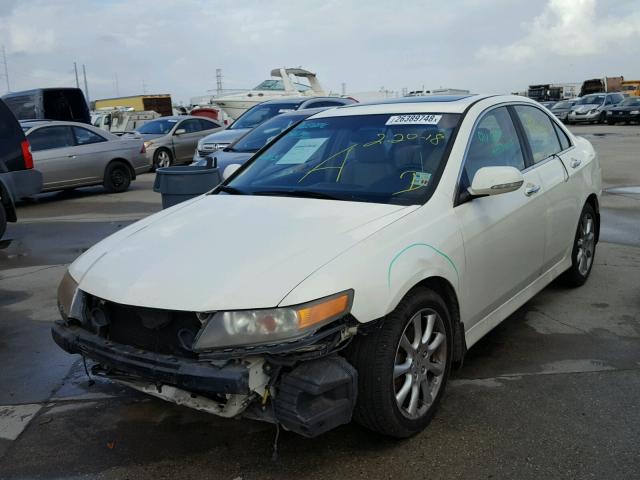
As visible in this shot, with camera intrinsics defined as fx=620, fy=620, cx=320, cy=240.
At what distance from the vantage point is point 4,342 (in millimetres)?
4523

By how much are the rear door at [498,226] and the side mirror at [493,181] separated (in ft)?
0.34

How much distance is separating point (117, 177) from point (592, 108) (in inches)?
1163

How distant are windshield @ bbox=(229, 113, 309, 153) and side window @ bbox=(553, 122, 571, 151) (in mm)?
4503

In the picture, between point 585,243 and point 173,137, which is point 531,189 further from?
point 173,137

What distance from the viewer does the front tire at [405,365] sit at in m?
2.72

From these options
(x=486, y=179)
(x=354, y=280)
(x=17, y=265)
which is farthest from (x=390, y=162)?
(x=17, y=265)

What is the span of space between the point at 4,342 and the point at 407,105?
334 centimetres

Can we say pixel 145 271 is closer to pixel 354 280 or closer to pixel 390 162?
pixel 354 280

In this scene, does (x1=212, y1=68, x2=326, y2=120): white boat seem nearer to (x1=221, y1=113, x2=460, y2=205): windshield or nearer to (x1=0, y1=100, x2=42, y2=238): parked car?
(x1=0, y1=100, x2=42, y2=238): parked car

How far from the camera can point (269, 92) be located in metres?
27.9

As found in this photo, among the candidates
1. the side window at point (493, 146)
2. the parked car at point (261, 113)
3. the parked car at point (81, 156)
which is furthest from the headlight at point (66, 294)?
the parked car at point (81, 156)

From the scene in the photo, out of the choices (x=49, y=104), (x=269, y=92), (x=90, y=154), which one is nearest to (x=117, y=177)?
(x=90, y=154)

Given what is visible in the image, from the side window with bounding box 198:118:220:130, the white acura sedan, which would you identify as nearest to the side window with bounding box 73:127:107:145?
the side window with bounding box 198:118:220:130

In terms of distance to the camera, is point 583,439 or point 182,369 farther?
point 583,439
